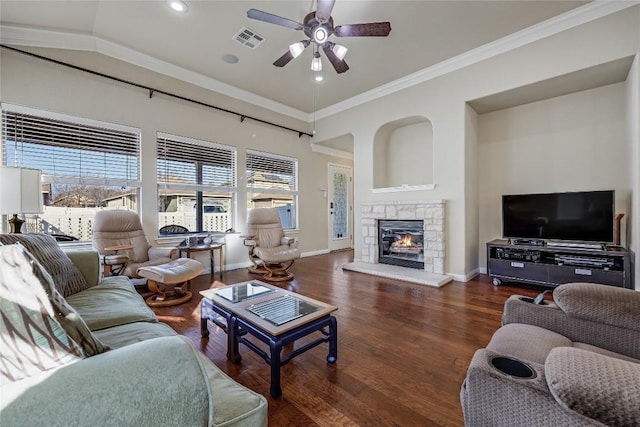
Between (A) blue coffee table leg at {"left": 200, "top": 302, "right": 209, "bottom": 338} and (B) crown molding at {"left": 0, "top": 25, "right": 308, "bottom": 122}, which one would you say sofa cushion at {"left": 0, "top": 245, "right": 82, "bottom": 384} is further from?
(B) crown molding at {"left": 0, "top": 25, "right": 308, "bottom": 122}

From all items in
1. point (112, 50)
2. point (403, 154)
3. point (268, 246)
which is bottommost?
point (268, 246)

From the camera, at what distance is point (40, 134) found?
117 inches

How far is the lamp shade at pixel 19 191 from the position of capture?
2.02 m

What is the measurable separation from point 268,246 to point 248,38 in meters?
2.87

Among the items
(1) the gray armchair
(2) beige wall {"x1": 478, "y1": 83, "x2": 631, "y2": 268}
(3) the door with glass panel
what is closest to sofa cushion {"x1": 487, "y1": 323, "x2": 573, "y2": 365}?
(1) the gray armchair

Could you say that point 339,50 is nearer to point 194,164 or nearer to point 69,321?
point 194,164

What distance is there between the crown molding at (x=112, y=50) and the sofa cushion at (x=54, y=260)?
2416mm

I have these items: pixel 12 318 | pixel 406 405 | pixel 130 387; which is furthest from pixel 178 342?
pixel 406 405

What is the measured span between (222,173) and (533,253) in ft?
14.8

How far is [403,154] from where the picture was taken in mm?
4902

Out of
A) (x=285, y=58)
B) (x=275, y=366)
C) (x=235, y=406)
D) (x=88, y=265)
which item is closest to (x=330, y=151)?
(x=285, y=58)

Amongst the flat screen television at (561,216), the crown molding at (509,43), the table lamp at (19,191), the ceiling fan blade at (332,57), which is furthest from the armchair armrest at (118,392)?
the crown molding at (509,43)

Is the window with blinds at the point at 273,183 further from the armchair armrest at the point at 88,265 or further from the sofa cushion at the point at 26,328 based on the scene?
the sofa cushion at the point at 26,328

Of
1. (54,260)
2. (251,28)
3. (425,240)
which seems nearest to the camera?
(54,260)
